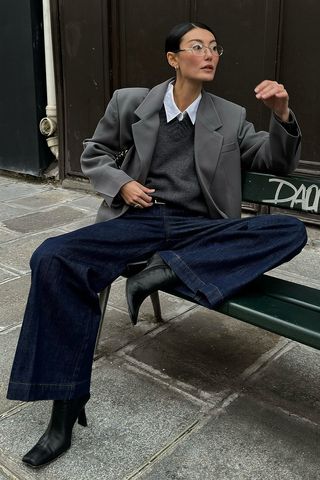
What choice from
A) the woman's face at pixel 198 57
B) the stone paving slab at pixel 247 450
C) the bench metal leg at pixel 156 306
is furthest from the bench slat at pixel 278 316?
the woman's face at pixel 198 57

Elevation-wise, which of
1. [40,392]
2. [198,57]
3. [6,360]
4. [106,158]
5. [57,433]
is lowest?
[6,360]

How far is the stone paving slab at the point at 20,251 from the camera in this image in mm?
3961

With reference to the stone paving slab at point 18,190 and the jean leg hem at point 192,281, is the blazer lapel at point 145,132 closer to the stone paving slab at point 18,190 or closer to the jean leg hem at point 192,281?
the jean leg hem at point 192,281

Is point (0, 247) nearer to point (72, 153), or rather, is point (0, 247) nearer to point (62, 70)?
point (72, 153)

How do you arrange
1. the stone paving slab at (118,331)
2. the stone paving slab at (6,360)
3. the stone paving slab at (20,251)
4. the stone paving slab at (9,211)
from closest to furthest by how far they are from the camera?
the stone paving slab at (6,360) < the stone paving slab at (118,331) < the stone paving slab at (20,251) < the stone paving slab at (9,211)

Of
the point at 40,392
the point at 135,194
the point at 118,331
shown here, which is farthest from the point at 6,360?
the point at 135,194

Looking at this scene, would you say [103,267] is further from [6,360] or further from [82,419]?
[6,360]

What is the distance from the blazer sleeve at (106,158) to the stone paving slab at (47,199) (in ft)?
9.44

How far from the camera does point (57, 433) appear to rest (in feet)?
6.87

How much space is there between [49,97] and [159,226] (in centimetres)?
401

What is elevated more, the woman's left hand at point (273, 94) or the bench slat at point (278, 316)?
the woman's left hand at point (273, 94)

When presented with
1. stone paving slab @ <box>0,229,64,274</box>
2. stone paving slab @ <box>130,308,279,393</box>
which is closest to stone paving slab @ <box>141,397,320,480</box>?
stone paving slab @ <box>130,308,279,393</box>

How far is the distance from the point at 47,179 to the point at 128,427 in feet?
14.9

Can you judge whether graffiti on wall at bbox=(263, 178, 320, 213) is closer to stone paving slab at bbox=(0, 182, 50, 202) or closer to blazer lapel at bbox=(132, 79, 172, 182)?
blazer lapel at bbox=(132, 79, 172, 182)
